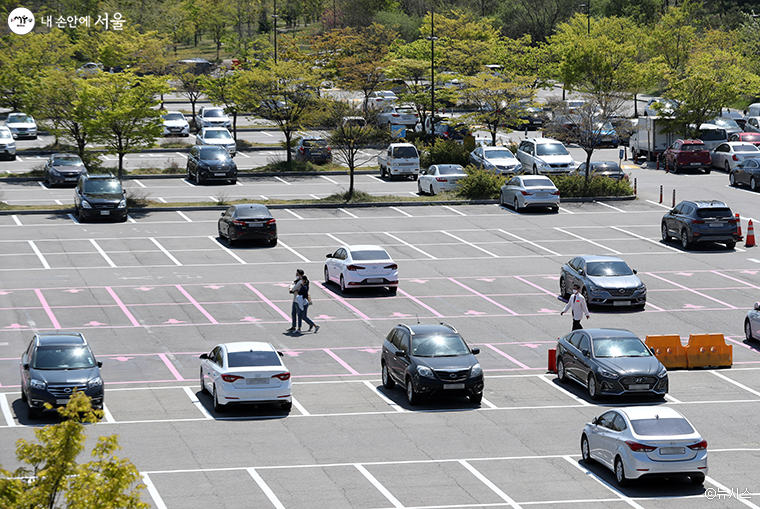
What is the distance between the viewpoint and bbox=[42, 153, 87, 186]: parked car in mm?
A: 49281

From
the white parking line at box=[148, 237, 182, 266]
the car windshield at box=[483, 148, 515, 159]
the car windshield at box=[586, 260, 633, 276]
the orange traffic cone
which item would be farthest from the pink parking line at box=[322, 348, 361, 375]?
the car windshield at box=[483, 148, 515, 159]

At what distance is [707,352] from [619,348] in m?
3.38

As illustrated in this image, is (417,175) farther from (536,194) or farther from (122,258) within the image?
(122,258)

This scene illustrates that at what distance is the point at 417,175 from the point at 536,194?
1058 centimetres

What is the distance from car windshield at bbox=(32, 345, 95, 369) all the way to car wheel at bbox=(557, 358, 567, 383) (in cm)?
995

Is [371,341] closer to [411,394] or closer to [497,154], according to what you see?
[411,394]

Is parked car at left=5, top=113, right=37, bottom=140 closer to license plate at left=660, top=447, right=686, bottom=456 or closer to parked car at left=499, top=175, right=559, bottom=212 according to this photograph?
parked car at left=499, top=175, right=559, bottom=212

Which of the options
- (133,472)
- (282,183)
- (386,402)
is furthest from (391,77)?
(133,472)

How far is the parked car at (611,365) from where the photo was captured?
71.3 ft

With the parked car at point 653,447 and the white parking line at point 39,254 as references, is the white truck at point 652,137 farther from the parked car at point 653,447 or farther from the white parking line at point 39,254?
the parked car at point 653,447

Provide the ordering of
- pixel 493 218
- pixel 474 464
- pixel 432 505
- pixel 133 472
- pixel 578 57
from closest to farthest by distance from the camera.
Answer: pixel 133 472
pixel 432 505
pixel 474 464
pixel 493 218
pixel 578 57

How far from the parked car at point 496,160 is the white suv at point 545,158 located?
2.27ft

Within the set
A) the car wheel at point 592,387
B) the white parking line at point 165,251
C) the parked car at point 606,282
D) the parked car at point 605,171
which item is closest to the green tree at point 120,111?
the white parking line at point 165,251

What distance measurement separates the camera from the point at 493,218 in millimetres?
43562
